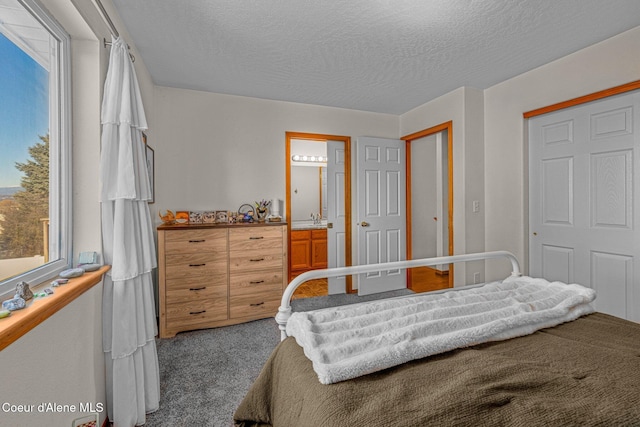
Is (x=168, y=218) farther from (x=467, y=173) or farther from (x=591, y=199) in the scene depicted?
(x=591, y=199)

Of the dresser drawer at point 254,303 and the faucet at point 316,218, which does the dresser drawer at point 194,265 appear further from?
the faucet at point 316,218

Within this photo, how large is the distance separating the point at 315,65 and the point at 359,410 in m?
2.69

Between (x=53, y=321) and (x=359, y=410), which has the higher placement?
(x=53, y=321)

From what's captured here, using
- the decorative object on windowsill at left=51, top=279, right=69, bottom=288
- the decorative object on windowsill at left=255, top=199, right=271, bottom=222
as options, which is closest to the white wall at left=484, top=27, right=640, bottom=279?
the decorative object on windowsill at left=255, top=199, right=271, bottom=222

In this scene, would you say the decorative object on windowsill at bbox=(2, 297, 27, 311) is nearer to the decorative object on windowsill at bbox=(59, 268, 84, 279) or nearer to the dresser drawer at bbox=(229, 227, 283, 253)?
the decorative object on windowsill at bbox=(59, 268, 84, 279)

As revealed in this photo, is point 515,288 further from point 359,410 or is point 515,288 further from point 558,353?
point 359,410

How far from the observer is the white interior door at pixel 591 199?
2.30 metres

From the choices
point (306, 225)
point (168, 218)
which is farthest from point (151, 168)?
point (306, 225)

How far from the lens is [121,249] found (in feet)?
5.11

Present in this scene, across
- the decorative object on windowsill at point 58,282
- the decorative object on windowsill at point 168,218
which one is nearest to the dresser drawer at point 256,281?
the decorative object on windowsill at point 168,218

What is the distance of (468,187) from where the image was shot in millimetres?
3318

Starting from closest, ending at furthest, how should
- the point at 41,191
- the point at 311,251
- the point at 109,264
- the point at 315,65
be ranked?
1. the point at 41,191
2. the point at 109,264
3. the point at 315,65
4. the point at 311,251

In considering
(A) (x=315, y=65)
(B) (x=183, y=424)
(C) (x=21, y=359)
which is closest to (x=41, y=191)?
(C) (x=21, y=359)

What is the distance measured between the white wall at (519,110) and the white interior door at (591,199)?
11 cm
